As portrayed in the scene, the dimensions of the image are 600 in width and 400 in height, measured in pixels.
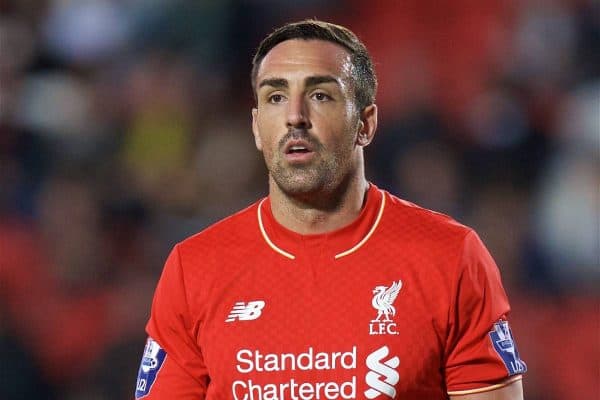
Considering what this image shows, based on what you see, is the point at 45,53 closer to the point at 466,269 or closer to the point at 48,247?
the point at 48,247

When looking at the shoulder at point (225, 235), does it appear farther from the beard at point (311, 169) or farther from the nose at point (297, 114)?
the nose at point (297, 114)

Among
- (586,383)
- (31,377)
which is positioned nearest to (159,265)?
(31,377)

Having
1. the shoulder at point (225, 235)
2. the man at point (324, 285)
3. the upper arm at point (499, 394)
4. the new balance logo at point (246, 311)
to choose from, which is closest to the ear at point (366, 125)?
the man at point (324, 285)

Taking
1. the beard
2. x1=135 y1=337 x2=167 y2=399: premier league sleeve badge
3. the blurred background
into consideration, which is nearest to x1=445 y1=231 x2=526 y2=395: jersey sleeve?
the beard

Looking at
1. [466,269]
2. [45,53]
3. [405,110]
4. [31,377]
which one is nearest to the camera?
[466,269]

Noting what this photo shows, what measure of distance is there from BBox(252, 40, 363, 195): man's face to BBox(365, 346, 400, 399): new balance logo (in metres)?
0.49

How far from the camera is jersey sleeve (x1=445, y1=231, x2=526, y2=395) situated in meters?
3.04

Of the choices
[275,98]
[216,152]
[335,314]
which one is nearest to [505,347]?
[335,314]

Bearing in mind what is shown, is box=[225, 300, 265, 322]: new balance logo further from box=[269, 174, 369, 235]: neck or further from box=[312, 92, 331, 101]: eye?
box=[312, 92, 331, 101]: eye

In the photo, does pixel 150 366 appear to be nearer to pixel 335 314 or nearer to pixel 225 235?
pixel 225 235

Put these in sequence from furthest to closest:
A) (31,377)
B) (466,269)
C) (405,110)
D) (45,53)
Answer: (45,53) → (405,110) → (31,377) → (466,269)

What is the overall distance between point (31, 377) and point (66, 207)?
1.08 meters

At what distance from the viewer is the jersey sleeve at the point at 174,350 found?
127 inches

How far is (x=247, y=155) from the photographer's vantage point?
658 cm
